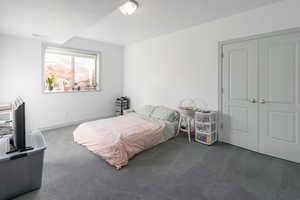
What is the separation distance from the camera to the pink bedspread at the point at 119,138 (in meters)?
2.40

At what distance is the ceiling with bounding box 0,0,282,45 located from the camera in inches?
85.2

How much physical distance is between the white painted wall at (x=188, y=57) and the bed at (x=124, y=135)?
83 centimetres

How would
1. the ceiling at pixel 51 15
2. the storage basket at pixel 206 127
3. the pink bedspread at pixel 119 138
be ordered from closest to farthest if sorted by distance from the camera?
the ceiling at pixel 51 15
the pink bedspread at pixel 119 138
the storage basket at pixel 206 127

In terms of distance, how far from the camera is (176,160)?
8.46ft

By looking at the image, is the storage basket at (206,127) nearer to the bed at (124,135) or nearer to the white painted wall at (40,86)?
the bed at (124,135)

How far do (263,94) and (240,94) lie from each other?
37 centimetres

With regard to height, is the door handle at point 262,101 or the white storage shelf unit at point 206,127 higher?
the door handle at point 262,101

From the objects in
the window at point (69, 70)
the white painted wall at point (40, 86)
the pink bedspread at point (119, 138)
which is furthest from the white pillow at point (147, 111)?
the window at point (69, 70)

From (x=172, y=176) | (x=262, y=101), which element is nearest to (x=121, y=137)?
(x=172, y=176)

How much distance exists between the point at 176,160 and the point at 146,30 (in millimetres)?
3166

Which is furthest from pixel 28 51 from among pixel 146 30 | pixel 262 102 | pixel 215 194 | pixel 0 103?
pixel 262 102

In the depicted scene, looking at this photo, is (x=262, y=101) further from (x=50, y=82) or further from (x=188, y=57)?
(x=50, y=82)

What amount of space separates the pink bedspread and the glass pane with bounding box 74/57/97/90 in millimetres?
2057

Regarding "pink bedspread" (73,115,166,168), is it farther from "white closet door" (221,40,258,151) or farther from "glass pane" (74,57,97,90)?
"glass pane" (74,57,97,90)
